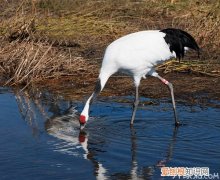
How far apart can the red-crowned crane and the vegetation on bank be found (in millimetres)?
1826

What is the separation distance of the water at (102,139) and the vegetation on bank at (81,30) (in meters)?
0.93

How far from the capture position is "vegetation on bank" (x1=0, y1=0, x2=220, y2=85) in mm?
9453

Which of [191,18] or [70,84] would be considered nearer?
[70,84]

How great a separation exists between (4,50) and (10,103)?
1789mm

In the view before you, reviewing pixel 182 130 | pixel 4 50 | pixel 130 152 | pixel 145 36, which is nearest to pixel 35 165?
pixel 130 152

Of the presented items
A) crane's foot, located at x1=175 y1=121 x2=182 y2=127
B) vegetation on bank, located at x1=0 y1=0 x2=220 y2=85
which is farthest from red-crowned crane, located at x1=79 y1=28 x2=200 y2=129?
vegetation on bank, located at x1=0 y1=0 x2=220 y2=85

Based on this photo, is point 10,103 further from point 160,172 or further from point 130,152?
point 160,172

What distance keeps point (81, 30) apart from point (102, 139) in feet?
18.0

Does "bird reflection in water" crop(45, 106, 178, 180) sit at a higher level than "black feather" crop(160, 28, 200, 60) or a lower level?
lower

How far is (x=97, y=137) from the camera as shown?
22.1ft

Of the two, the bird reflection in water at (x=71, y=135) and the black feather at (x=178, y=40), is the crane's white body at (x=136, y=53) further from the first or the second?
the bird reflection in water at (x=71, y=135)

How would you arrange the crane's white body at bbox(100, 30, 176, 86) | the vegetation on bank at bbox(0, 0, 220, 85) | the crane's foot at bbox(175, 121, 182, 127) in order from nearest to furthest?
1. the crane's foot at bbox(175, 121, 182, 127)
2. the crane's white body at bbox(100, 30, 176, 86)
3. the vegetation on bank at bbox(0, 0, 220, 85)

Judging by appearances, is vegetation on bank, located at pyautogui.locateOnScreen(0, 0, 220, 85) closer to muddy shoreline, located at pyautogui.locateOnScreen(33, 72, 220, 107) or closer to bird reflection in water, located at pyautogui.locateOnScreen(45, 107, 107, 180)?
muddy shoreline, located at pyautogui.locateOnScreen(33, 72, 220, 107)

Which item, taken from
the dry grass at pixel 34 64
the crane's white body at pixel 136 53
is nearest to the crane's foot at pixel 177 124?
the crane's white body at pixel 136 53
